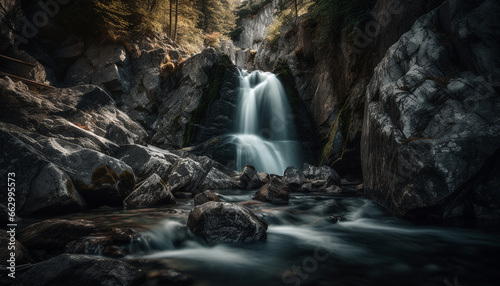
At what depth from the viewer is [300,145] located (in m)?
16.2

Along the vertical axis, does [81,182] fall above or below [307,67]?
below

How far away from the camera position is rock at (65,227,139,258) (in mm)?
3244

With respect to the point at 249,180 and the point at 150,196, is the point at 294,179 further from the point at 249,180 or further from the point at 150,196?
the point at 150,196

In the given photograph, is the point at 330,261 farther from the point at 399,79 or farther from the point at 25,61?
the point at 25,61

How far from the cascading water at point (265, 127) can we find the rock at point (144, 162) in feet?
20.1

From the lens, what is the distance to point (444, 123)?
17.2ft

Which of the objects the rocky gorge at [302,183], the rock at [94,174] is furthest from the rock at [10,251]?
the rock at [94,174]

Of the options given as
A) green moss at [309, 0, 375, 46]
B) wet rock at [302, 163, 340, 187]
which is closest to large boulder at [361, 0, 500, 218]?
wet rock at [302, 163, 340, 187]

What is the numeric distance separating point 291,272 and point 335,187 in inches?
288

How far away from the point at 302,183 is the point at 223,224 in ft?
23.0

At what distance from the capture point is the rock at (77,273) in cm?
229

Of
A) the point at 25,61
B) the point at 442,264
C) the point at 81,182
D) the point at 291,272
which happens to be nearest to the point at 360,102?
the point at 442,264

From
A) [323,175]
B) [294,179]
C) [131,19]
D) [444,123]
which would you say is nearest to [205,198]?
[294,179]

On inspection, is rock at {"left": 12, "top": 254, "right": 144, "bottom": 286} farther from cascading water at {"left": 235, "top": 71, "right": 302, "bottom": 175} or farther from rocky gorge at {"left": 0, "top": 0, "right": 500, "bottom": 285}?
cascading water at {"left": 235, "top": 71, "right": 302, "bottom": 175}
